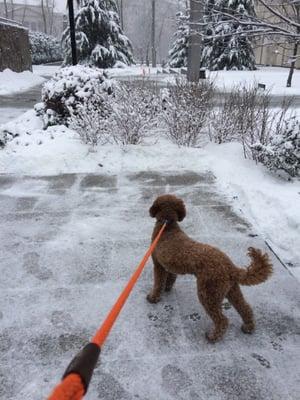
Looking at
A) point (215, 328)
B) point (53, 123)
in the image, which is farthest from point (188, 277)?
point (53, 123)

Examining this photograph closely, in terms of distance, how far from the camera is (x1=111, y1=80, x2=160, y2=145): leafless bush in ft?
23.3

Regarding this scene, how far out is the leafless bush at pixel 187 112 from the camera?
23.1 feet

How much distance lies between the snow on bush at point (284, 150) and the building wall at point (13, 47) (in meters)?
18.1

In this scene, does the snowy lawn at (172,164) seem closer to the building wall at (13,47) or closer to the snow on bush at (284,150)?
the snow on bush at (284,150)

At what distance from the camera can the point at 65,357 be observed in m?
2.58

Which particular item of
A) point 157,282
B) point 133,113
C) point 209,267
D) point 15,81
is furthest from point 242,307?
point 15,81

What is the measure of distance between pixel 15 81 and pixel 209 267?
19877 millimetres

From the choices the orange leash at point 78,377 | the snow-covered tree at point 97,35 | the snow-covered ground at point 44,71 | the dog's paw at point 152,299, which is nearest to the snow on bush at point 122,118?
the dog's paw at point 152,299

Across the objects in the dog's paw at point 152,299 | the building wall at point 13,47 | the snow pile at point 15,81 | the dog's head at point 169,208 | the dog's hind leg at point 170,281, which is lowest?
the dog's paw at point 152,299

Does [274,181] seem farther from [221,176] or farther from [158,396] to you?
[158,396]

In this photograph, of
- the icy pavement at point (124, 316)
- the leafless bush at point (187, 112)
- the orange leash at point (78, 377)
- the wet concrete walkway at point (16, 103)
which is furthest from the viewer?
the wet concrete walkway at point (16, 103)

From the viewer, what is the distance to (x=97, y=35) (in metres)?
25.3

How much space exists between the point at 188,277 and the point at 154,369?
1.17 m

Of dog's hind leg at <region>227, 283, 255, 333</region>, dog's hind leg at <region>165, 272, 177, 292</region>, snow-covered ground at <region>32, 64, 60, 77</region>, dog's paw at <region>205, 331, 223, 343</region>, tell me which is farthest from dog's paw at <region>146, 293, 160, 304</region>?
snow-covered ground at <region>32, 64, 60, 77</region>
